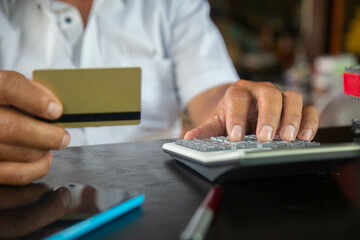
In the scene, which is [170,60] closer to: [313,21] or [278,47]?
[313,21]

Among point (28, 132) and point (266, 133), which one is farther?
point (266, 133)

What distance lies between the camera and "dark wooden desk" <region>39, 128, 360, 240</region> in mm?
293

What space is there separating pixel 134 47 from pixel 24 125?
0.67 meters

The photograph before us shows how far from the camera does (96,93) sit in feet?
1.33

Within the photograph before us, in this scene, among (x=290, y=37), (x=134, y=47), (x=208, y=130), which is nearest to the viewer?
(x=208, y=130)

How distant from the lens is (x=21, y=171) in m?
0.39

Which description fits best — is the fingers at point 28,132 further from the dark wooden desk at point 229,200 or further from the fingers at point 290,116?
the fingers at point 290,116

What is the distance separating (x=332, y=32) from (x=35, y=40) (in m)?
3.17

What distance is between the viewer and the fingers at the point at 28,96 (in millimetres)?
359

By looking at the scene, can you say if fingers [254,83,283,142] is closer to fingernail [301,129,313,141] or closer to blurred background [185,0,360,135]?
fingernail [301,129,313,141]

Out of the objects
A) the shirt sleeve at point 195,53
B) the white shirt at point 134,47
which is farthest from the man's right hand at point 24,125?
the shirt sleeve at point 195,53

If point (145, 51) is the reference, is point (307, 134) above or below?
below

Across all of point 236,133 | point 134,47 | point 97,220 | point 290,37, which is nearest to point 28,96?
point 97,220

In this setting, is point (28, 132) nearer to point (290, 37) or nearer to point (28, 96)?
point (28, 96)
